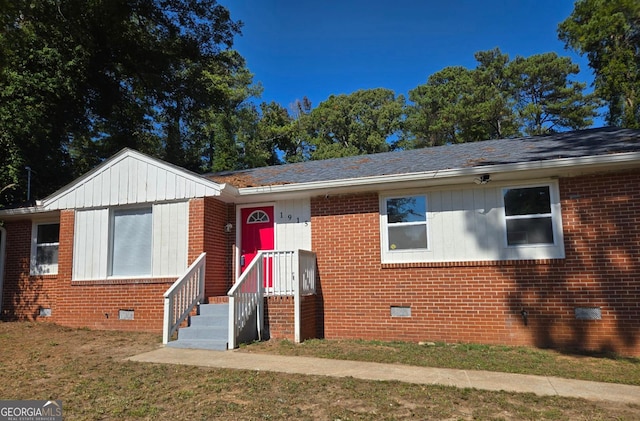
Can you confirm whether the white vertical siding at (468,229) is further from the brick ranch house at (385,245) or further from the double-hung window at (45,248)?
the double-hung window at (45,248)

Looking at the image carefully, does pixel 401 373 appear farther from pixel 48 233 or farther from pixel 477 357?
pixel 48 233

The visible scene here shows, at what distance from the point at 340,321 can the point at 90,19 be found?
13.9 metres

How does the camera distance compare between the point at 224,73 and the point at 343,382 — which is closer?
the point at 343,382

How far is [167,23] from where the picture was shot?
60.3ft

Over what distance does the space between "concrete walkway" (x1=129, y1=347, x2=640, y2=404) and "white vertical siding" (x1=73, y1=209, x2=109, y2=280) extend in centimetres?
384

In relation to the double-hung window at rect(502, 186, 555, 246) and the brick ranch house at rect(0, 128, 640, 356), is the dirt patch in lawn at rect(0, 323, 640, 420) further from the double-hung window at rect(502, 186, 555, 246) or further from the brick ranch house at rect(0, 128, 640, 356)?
the double-hung window at rect(502, 186, 555, 246)

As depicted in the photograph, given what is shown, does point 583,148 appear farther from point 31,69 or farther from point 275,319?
point 31,69

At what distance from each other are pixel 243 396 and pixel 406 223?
5264 mm

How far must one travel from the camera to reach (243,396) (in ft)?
16.8

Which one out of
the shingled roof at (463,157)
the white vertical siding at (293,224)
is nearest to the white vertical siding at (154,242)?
the shingled roof at (463,157)

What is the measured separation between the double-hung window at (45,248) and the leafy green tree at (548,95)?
89.3ft

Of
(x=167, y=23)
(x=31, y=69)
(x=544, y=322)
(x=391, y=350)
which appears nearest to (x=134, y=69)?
(x=167, y=23)

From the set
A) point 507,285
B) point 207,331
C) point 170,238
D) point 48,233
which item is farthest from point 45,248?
point 507,285

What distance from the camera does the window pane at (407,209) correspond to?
924 cm
